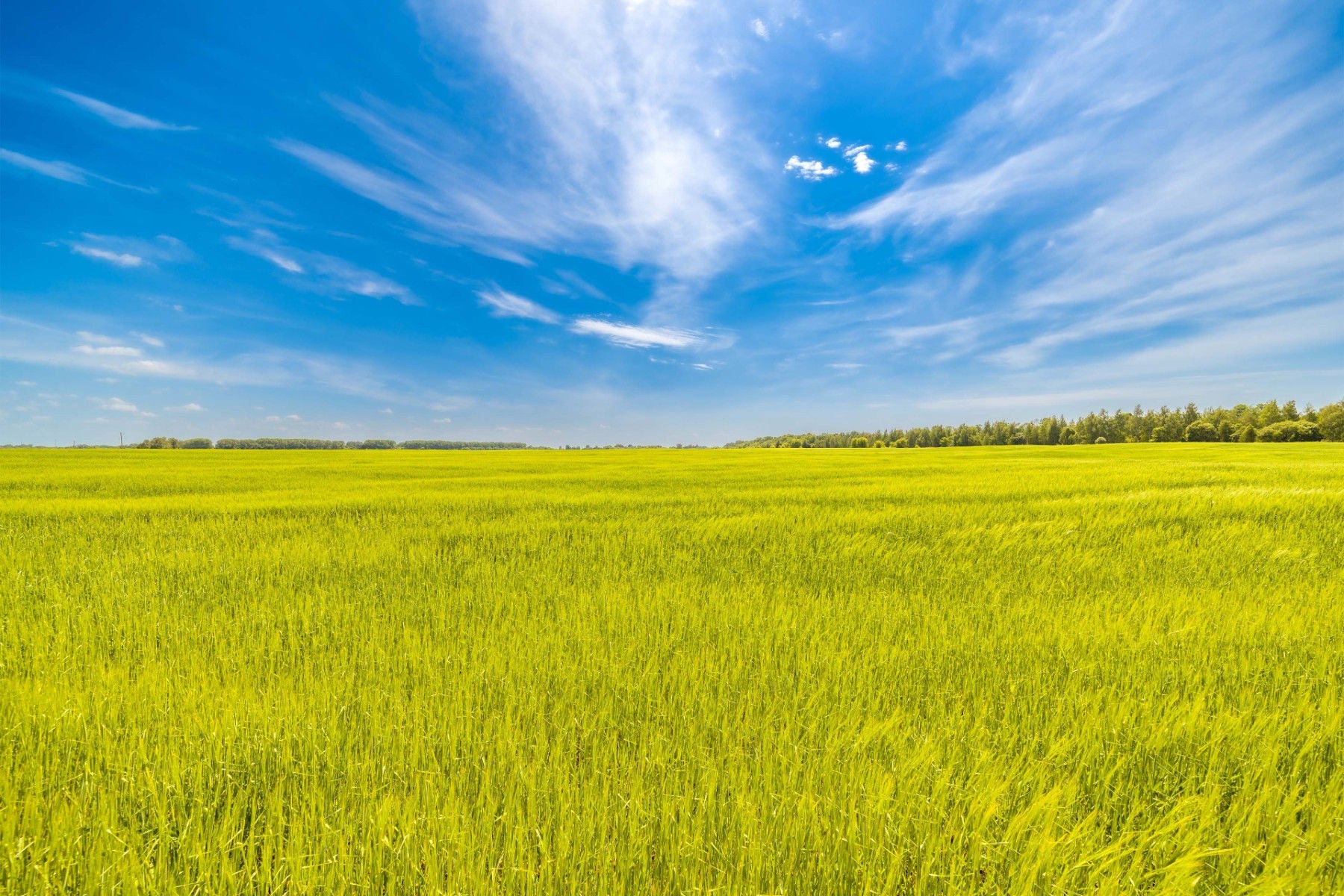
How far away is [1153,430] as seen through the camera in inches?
3561

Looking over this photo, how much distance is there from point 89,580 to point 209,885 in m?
5.15

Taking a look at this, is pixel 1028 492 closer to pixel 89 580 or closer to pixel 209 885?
pixel 209 885

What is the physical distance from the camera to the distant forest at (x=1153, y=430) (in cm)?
6469

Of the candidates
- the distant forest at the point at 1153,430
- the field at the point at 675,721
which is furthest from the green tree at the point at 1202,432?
the field at the point at 675,721

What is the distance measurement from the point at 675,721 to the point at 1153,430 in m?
128

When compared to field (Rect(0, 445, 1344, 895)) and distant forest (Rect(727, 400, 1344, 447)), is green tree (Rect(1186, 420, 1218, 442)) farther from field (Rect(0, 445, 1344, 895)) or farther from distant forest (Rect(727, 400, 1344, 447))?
field (Rect(0, 445, 1344, 895))

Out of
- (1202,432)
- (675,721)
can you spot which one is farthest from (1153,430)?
(675,721)

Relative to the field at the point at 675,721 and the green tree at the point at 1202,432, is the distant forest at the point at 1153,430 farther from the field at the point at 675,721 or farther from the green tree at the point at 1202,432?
the field at the point at 675,721

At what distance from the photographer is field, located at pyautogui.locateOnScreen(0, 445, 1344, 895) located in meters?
1.65

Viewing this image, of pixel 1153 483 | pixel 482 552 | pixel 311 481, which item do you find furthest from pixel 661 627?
pixel 311 481

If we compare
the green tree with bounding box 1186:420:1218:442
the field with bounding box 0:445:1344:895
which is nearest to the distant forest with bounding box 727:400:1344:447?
the green tree with bounding box 1186:420:1218:442

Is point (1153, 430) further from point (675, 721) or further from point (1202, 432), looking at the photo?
point (675, 721)

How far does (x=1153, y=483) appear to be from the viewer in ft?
36.8

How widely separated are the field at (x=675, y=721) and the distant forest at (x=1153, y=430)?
316 feet
